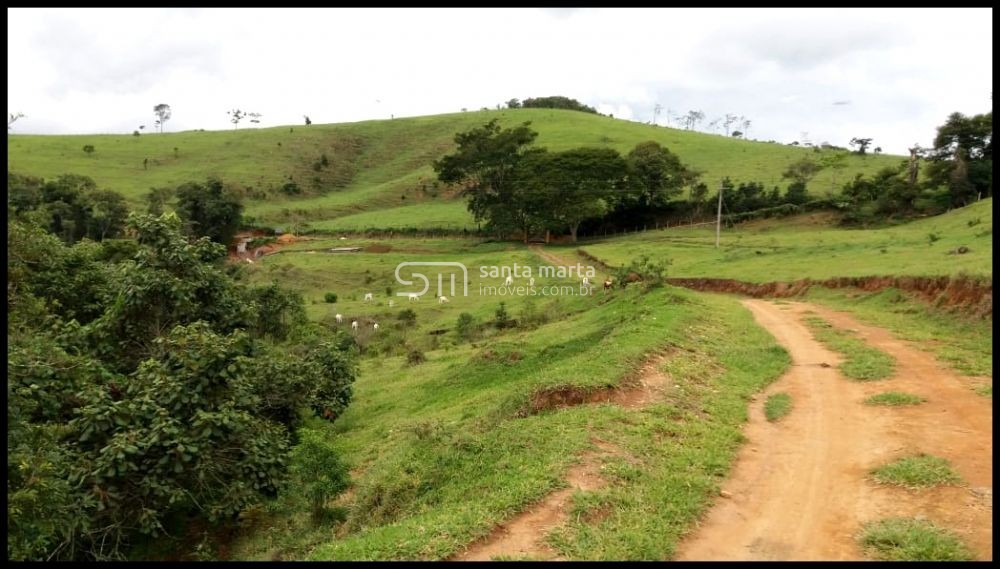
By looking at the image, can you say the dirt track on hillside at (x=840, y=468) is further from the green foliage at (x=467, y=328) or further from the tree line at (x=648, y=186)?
the tree line at (x=648, y=186)

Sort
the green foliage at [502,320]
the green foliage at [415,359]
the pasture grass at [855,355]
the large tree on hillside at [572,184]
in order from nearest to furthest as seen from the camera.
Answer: the pasture grass at [855,355] → the green foliage at [415,359] → the green foliage at [502,320] → the large tree on hillside at [572,184]

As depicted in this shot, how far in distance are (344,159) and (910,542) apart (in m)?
97.0

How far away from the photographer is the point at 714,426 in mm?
8898

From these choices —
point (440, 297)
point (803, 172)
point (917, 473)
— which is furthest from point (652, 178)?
point (917, 473)

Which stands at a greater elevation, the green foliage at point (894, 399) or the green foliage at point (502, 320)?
the green foliage at point (894, 399)

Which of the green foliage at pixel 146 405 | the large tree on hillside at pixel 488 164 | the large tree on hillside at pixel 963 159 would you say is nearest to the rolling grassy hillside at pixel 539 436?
the green foliage at pixel 146 405

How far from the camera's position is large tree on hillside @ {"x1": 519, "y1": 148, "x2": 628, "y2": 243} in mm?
47656

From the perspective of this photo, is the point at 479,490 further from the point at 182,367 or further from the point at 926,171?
the point at 926,171

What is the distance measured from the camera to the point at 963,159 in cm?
4269

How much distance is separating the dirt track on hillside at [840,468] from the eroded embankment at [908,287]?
16.5 feet

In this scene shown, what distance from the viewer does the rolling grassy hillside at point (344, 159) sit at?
67188mm

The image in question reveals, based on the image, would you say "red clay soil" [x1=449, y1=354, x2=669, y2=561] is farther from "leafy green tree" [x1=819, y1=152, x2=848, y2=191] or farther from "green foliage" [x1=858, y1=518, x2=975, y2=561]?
"leafy green tree" [x1=819, y1=152, x2=848, y2=191]

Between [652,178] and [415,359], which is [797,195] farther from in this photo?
[415,359]

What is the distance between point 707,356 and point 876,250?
18.8m
